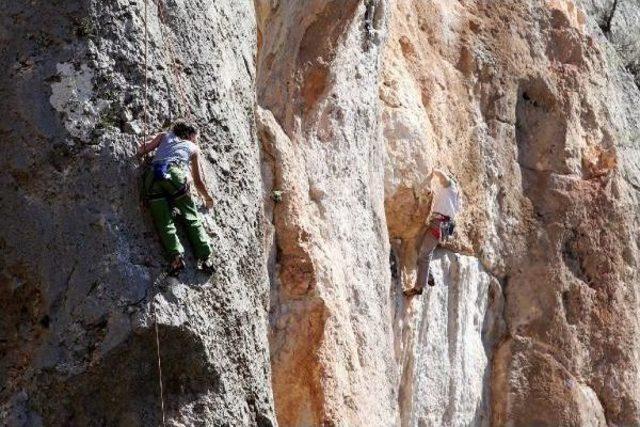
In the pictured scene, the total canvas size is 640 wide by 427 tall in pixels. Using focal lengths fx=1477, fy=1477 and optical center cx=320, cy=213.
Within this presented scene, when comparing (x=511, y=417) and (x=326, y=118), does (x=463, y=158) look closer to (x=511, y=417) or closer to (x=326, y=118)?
(x=511, y=417)

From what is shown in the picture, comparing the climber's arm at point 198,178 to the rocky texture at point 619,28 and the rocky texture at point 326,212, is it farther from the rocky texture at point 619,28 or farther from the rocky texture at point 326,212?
the rocky texture at point 619,28

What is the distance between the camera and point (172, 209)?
8.41 m

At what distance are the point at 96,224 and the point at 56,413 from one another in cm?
105

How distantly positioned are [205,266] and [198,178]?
51 cm

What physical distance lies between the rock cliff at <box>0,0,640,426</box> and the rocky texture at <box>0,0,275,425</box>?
1cm

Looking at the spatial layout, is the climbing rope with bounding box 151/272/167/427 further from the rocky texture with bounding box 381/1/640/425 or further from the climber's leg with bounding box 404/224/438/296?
the rocky texture with bounding box 381/1/640/425

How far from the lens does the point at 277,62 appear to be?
12.0m

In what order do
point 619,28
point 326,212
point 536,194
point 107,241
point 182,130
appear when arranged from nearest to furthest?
1. point 107,241
2. point 182,130
3. point 326,212
4. point 536,194
5. point 619,28

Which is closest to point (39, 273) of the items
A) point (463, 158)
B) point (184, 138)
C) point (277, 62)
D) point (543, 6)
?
point (184, 138)

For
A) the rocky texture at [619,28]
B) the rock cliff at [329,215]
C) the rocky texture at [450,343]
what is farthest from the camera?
the rocky texture at [619,28]

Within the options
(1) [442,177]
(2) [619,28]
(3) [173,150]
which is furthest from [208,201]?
(2) [619,28]

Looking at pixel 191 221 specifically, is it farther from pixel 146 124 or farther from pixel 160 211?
pixel 146 124

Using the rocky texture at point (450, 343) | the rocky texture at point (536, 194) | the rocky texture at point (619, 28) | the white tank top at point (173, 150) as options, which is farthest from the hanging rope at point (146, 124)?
the rocky texture at point (619, 28)

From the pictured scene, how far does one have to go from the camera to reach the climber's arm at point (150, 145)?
8414 millimetres
